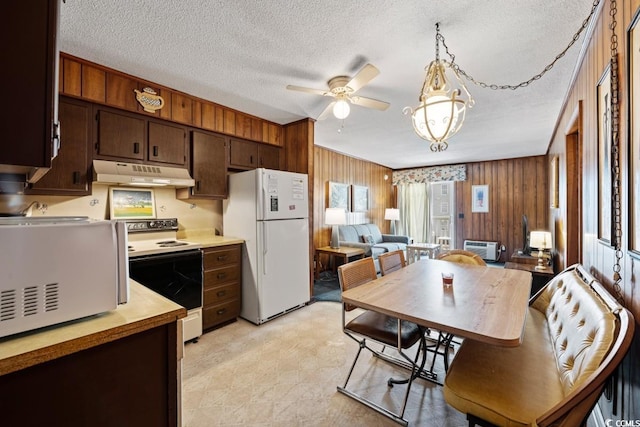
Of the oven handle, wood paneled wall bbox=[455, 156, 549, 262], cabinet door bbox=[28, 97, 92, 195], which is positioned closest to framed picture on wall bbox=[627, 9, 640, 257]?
the oven handle

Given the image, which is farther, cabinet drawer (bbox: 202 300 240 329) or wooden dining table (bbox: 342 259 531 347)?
cabinet drawer (bbox: 202 300 240 329)

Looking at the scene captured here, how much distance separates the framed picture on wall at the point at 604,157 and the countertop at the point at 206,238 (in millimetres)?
2884

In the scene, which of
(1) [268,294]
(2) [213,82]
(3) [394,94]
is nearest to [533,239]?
(3) [394,94]

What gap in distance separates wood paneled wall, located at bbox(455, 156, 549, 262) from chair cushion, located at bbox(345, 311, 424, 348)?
5.58 metres

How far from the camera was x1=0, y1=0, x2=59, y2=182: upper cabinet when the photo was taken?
75cm

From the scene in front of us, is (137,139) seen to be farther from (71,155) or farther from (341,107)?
(341,107)

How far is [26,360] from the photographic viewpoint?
729 mm

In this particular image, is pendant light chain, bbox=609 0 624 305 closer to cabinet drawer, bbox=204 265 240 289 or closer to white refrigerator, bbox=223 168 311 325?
white refrigerator, bbox=223 168 311 325

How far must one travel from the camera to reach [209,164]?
3.03 m

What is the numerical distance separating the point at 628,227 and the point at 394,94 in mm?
2103

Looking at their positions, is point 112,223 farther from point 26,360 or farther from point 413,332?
point 413,332

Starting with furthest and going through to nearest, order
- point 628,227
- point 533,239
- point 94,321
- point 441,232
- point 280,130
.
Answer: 1. point 441,232
2. point 280,130
3. point 533,239
4. point 628,227
5. point 94,321

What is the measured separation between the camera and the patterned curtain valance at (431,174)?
6.68m

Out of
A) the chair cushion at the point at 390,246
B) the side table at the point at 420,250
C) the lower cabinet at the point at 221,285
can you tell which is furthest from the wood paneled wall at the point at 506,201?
the lower cabinet at the point at 221,285
